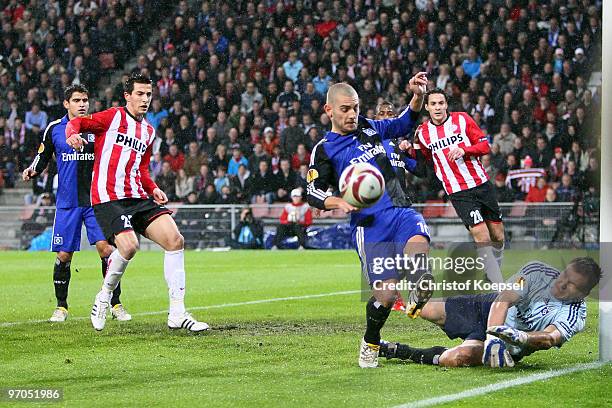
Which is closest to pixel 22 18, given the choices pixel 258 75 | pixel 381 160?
pixel 258 75

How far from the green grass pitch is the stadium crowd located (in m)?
9.17

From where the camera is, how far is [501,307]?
265 inches

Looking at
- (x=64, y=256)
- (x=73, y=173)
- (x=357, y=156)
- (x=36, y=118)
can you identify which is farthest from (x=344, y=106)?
(x=36, y=118)

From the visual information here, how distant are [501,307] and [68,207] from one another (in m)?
5.25

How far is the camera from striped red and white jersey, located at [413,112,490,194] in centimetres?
1088

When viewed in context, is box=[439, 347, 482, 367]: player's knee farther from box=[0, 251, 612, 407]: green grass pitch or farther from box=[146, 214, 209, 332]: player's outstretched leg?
box=[146, 214, 209, 332]: player's outstretched leg

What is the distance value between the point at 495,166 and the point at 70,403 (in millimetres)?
16311

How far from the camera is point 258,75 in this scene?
25.7 meters

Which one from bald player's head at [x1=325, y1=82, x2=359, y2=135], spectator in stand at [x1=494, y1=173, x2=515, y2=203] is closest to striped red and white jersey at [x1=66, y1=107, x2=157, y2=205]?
bald player's head at [x1=325, y1=82, x2=359, y2=135]

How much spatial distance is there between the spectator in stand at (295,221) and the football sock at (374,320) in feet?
46.7

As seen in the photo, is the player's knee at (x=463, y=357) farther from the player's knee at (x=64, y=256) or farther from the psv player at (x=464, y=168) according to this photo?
the player's knee at (x=64, y=256)

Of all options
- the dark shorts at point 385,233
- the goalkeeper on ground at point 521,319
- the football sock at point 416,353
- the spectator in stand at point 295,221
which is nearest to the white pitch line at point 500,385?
the goalkeeper on ground at point 521,319

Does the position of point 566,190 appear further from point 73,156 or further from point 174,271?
point 174,271

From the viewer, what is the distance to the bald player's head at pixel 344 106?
709 cm
